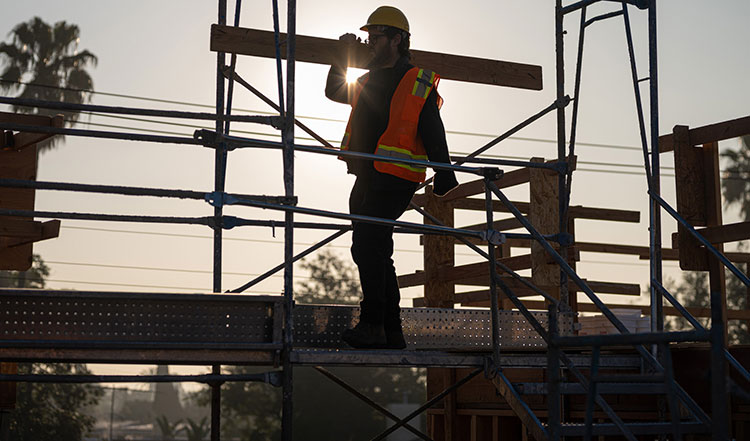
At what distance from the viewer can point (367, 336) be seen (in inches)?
266

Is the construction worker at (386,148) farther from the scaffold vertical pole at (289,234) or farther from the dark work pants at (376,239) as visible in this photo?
the scaffold vertical pole at (289,234)

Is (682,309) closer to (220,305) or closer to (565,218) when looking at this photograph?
(565,218)

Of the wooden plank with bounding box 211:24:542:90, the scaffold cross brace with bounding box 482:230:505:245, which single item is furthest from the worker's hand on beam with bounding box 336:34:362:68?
the scaffold cross brace with bounding box 482:230:505:245

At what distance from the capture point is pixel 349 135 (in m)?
7.08

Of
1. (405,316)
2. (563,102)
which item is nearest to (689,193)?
(563,102)

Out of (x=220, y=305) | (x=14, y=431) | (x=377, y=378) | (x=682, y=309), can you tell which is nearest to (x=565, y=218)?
(x=682, y=309)

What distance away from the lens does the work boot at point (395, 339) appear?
6953 mm

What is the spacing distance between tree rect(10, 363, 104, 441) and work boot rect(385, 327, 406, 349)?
42365mm

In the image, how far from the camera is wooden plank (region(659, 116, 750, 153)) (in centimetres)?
808

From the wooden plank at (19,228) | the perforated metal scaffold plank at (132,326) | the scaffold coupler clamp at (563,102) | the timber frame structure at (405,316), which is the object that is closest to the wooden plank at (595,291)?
the timber frame structure at (405,316)

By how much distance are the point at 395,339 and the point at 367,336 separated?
294mm

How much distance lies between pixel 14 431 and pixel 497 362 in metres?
43.0

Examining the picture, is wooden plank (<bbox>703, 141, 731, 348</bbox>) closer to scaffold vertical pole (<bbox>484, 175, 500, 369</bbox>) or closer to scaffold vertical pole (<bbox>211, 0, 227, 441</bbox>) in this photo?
scaffold vertical pole (<bbox>484, 175, 500, 369</bbox>)

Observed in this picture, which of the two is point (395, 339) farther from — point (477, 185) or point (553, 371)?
point (477, 185)
